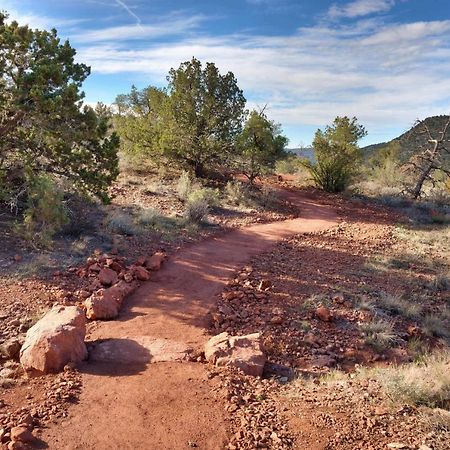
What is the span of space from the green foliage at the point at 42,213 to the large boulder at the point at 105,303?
2031mm

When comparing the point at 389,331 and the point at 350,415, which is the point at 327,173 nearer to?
the point at 389,331

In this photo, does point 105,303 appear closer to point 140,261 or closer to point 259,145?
point 140,261

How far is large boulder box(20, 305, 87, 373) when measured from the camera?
516 cm

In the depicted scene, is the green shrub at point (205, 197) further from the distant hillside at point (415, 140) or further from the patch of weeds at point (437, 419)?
the distant hillside at point (415, 140)

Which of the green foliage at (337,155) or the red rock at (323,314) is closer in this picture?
the red rock at (323,314)

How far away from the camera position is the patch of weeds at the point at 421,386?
4.64 m

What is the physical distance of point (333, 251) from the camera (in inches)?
448

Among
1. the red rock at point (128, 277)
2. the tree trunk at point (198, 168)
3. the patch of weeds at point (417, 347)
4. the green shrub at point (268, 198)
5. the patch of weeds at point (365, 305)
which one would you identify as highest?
the tree trunk at point (198, 168)

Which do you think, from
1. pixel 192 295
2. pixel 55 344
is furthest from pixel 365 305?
pixel 55 344

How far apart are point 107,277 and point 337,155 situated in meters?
14.1

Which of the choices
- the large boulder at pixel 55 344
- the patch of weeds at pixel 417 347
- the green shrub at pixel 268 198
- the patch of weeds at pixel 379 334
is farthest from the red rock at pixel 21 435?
the green shrub at pixel 268 198

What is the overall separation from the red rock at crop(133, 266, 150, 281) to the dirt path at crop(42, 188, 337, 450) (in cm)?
21

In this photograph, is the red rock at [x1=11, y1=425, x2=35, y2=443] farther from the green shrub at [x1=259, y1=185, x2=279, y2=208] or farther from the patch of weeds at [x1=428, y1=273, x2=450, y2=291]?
the green shrub at [x1=259, y1=185, x2=279, y2=208]

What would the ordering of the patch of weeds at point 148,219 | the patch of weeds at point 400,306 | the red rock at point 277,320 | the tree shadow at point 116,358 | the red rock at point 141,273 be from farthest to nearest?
the patch of weeds at point 148,219 < the red rock at point 141,273 < the patch of weeds at point 400,306 < the red rock at point 277,320 < the tree shadow at point 116,358
